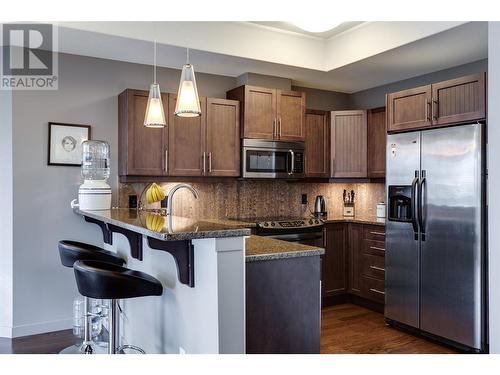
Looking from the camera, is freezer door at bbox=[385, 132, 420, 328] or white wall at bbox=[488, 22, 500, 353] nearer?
white wall at bbox=[488, 22, 500, 353]

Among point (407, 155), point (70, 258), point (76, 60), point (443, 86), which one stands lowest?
point (70, 258)

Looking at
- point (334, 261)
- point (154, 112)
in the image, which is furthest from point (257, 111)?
point (334, 261)

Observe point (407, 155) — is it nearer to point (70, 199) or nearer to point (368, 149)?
point (368, 149)

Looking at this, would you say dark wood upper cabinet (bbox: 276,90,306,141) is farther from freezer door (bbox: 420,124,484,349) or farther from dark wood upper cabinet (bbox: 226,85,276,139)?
freezer door (bbox: 420,124,484,349)

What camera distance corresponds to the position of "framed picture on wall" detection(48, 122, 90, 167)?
3.79 meters

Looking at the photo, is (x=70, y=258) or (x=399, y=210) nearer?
(x=70, y=258)

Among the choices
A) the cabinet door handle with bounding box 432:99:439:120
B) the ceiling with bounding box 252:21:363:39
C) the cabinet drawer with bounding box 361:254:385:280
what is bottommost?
the cabinet drawer with bounding box 361:254:385:280

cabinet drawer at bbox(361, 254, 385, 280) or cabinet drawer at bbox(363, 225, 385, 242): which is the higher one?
cabinet drawer at bbox(363, 225, 385, 242)

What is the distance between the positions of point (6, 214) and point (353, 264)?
3.46 m

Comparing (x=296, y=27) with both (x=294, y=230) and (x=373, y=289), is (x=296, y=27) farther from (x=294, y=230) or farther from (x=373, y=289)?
(x=373, y=289)

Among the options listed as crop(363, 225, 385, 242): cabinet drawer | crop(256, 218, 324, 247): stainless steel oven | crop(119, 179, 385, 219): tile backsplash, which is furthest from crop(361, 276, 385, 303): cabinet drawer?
crop(119, 179, 385, 219): tile backsplash

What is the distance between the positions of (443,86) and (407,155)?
0.64 m

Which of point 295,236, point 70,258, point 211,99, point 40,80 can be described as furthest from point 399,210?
point 40,80

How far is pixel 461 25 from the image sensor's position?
10.3 feet
